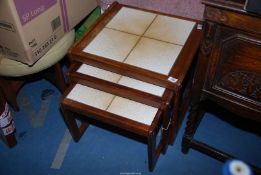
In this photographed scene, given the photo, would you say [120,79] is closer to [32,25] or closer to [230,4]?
[32,25]

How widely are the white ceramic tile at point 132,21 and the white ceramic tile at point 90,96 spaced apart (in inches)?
16.3

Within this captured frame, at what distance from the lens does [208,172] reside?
1709mm

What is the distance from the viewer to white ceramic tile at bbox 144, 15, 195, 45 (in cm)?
165

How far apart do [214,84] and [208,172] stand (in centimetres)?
65

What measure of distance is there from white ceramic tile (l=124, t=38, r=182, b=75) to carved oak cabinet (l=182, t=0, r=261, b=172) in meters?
0.23

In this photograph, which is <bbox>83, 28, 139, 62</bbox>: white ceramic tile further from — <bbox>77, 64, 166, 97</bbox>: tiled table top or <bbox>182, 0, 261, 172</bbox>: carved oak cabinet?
<bbox>182, 0, 261, 172</bbox>: carved oak cabinet

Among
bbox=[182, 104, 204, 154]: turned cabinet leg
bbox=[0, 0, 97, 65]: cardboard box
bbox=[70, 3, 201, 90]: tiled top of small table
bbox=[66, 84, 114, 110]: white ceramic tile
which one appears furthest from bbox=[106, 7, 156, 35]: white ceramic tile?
bbox=[182, 104, 204, 154]: turned cabinet leg

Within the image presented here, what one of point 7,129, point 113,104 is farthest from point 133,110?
point 7,129

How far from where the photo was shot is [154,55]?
1568 mm

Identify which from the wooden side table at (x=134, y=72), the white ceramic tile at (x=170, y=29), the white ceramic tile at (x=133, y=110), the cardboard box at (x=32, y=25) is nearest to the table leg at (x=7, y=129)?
the cardboard box at (x=32, y=25)

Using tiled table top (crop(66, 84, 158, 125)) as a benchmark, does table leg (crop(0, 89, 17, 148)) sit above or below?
below

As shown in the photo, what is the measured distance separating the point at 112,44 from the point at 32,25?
43 cm

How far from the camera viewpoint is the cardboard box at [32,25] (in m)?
1.45

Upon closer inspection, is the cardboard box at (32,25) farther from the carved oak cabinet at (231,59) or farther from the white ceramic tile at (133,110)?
the carved oak cabinet at (231,59)
